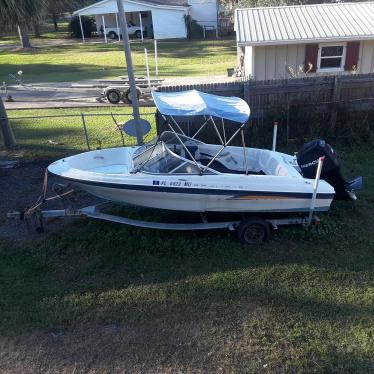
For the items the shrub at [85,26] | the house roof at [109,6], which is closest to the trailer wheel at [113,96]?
the house roof at [109,6]

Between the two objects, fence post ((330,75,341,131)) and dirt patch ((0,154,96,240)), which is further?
fence post ((330,75,341,131))

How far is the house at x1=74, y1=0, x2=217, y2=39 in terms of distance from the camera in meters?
39.7

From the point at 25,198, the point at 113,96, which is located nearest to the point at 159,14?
the point at 113,96

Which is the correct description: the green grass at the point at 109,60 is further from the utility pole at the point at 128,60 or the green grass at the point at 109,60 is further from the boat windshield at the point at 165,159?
the boat windshield at the point at 165,159

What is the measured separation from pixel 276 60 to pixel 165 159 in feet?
35.5

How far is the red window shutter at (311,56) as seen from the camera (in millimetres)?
15367

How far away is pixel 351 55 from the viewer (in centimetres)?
1533

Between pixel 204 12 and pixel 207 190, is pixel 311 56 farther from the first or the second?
pixel 204 12

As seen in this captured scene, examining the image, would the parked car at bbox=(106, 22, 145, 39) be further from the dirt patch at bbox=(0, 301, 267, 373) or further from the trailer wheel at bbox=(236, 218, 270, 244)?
the dirt patch at bbox=(0, 301, 267, 373)

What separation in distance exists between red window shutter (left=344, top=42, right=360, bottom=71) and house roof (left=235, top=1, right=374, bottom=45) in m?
0.49

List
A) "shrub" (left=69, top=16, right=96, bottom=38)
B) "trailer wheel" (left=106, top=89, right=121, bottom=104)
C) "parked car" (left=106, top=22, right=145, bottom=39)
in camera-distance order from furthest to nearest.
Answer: "shrub" (left=69, top=16, right=96, bottom=38) → "parked car" (left=106, top=22, right=145, bottom=39) → "trailer wheel" (left=106, top=89, right=121, bottom=104)

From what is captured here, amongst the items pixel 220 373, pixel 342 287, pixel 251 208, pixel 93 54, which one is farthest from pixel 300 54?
pixel 93 54

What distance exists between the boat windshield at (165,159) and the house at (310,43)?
9113mm

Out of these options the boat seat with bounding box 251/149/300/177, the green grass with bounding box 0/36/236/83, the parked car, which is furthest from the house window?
the parked car
